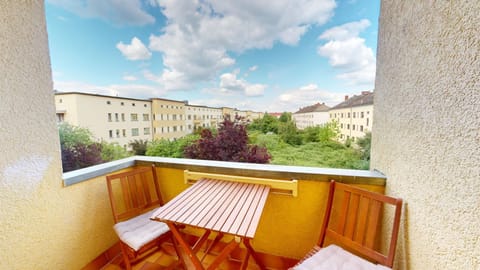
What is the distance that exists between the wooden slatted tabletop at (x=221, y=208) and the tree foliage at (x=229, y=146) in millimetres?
2024

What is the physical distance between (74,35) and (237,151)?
320 centimetres

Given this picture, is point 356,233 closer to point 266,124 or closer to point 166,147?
point 266,124

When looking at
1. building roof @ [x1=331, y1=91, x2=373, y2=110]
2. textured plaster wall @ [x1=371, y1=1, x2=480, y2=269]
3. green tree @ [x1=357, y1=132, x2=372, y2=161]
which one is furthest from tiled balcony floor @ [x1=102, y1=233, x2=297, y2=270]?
building roof @ [x1=331, y1=91, x2=373, y2=110]

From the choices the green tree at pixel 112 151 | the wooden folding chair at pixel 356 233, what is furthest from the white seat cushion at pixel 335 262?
the green tree at pixel 112 151

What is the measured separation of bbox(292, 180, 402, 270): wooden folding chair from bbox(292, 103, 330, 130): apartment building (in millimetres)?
2368

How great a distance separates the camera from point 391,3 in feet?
4.00

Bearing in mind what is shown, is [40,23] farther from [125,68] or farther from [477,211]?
[125,68]

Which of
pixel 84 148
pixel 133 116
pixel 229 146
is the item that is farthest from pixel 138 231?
pixel 133 116

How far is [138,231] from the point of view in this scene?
141 centimetres

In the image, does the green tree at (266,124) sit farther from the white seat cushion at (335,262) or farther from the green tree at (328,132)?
the white seat cushion at (335,262)

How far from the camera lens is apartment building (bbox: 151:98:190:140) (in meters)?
5.47

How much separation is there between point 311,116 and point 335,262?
2.90 m

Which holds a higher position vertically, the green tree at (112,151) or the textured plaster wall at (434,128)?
the textured plaster wall at (434,128)

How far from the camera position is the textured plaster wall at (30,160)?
109 centimetres
